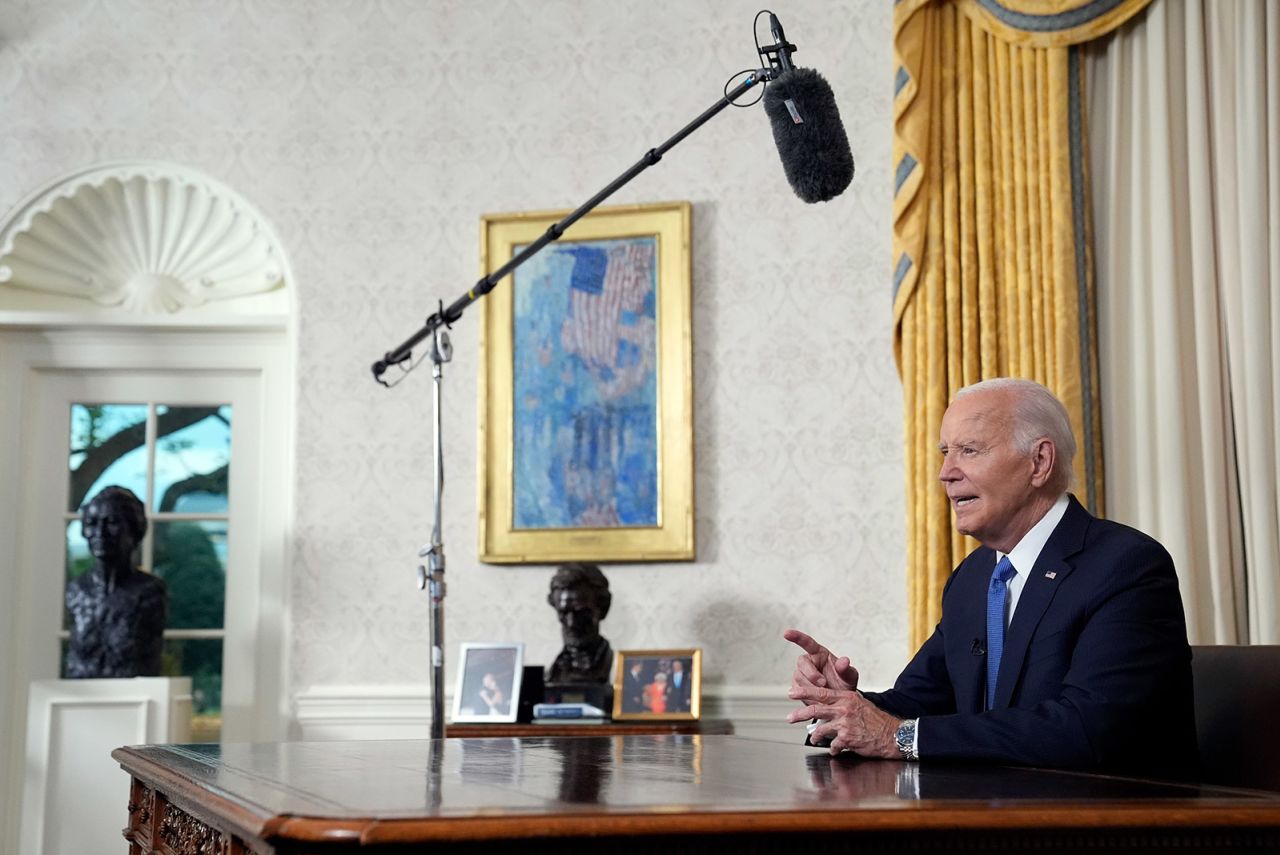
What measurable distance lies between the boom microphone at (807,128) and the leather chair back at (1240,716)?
1400 mm

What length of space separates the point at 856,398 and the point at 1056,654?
2495 millimetres

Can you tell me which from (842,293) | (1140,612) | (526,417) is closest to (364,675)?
(526,417)

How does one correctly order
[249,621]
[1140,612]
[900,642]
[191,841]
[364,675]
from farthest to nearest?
[249,621] → [364,675] → [900,642] → [1140,612] → [191,841]

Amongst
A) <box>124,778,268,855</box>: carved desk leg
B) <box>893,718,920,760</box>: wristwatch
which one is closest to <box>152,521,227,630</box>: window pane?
<box>124,778,268,855</box>: carved desk leg

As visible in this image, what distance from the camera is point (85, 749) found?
15.7 feet

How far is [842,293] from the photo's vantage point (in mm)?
4953

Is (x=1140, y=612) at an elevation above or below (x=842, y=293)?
below

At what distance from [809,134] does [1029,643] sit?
138 cm

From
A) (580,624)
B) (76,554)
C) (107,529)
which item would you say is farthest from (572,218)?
(76,554)

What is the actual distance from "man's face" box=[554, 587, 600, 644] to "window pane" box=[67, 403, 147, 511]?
1.98m

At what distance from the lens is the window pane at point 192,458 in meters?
5.53

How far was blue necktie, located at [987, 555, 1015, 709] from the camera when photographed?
2656mm

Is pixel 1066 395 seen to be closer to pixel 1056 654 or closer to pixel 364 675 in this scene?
pixel 1056 654

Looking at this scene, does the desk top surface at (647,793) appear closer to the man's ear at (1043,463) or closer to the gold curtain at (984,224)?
the man's ear at (1043,463)
